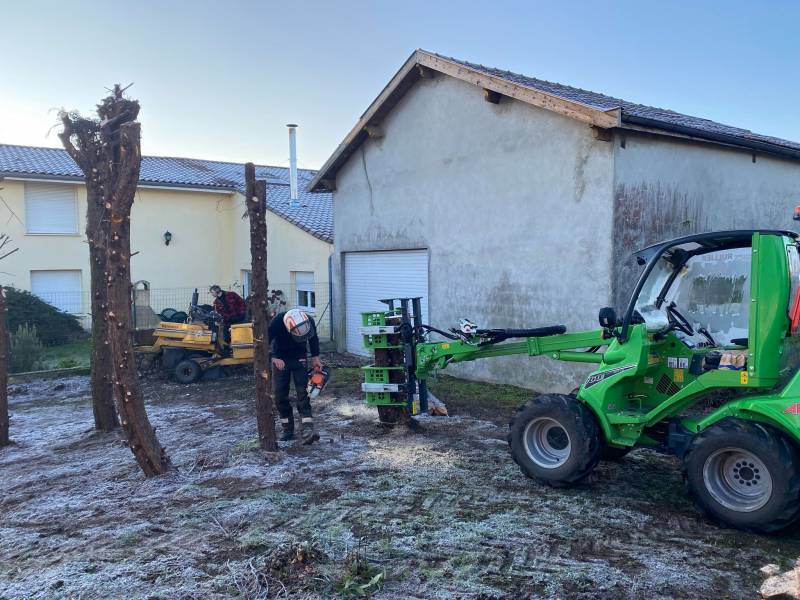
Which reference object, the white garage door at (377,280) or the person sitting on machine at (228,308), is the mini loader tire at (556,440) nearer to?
the white garage door at (377,280)

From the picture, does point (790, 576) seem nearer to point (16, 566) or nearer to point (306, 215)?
point (16, 566)

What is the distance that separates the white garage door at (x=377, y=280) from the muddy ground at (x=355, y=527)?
5117 mm

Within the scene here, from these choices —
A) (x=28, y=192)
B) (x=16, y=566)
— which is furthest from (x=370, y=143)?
(x=28, y=192)

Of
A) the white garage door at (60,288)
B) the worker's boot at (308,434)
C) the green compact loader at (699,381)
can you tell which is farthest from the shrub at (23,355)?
the green compact loader at (699,381)

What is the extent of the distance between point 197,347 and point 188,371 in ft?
1.51

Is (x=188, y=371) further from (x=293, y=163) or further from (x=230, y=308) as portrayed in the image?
(x=293, y=163)

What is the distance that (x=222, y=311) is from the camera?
40.7 feet

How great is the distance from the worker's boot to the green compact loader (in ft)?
6.68

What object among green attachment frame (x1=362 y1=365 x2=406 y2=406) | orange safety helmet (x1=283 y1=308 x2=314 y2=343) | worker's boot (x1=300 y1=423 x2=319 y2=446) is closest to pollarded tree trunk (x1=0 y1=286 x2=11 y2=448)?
orange safety helmet (x1=283 y1=308 x2=314 y2=343)

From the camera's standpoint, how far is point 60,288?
2064cm

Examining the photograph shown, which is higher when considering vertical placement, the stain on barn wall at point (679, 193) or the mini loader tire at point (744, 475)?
the stain on barn wall at point (679, 193)

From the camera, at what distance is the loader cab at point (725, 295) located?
4672 millimetres

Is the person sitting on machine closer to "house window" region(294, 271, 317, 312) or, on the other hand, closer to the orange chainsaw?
the orange chainsaw

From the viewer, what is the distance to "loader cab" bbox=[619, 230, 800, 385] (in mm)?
4672
